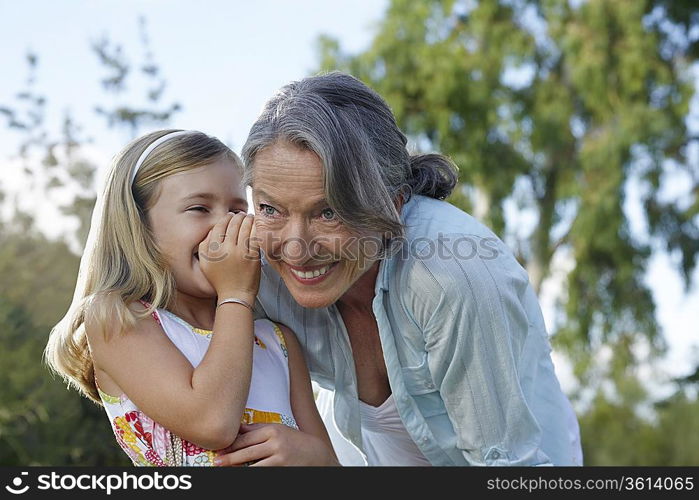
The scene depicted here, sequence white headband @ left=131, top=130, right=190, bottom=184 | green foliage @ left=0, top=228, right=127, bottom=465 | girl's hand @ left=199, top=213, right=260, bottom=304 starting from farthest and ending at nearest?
green foliage @ left=0, top=228, right=127, bottom=465 → white headband @ left=131, top=130, right=190, bottom=184 → girl's hand @ left=199, top=213, right=260, bottom=304

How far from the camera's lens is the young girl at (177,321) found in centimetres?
247

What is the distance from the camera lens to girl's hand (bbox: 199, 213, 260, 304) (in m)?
2.64

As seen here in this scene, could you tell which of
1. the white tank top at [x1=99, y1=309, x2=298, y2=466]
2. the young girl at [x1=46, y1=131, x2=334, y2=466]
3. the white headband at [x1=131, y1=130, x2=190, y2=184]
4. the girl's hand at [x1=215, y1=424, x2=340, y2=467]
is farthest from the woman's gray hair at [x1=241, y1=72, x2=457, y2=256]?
the girl's hand at [x1=215, y1=424, x2=340, y2=467]

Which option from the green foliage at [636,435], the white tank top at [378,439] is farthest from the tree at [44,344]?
the green foliage at [636,435]

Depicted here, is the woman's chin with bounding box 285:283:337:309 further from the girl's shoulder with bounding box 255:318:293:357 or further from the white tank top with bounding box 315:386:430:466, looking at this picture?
the white tank top with bounding box 315:386:430:466

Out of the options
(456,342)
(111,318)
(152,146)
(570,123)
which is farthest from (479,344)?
(570,123)

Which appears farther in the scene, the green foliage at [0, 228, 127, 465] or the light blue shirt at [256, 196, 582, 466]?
the green foliage at [0, 228, 127, 465]

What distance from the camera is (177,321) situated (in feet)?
8.96

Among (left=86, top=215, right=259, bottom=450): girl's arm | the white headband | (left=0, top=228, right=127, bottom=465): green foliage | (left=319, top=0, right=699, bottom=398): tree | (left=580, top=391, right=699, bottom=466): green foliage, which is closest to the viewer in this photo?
(left=86, top=215, right=259, bottom=450): girl's arm

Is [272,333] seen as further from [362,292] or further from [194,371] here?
[194,371]

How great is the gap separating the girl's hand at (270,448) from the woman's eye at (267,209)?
2.11 feet
